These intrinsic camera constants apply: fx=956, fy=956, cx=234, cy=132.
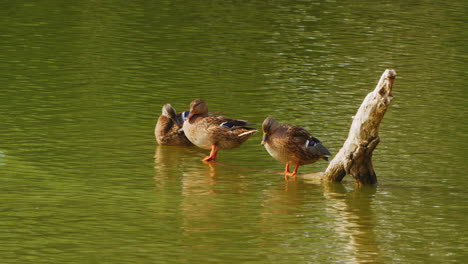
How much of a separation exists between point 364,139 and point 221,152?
3016 millimetres

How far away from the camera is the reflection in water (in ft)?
29.8

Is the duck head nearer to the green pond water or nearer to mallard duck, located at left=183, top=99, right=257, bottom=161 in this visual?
mallard duck, located at left=183, top=99, right=257, bottom=161

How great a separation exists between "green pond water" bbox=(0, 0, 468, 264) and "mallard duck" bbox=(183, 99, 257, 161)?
26 centimetres

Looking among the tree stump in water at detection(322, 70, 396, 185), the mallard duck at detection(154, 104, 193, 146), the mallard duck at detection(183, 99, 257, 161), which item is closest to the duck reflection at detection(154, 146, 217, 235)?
the mallard duck at detection(154, 104, 193, 146)

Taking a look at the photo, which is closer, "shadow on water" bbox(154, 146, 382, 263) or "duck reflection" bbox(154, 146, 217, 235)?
"shadow on water" bbox(154, 146, 382, 263)

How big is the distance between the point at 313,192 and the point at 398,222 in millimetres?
1424

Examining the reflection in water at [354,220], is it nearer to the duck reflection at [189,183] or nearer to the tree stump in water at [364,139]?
the tree stump in water at [364,139]

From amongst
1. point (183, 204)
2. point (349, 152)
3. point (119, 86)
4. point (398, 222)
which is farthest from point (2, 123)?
point (398, 222)

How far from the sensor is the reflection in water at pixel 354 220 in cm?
909

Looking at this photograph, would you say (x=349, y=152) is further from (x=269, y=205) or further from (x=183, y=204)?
(x=183, y=204)

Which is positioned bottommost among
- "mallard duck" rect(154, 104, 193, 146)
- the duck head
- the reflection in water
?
the reflection in water

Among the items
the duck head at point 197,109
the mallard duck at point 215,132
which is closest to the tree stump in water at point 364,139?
the mallard duck at point 215,132

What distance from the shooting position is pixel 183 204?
10.6 m

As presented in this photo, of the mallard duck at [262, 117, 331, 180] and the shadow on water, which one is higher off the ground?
the mallard duck at [262, 117, 331, 180]
